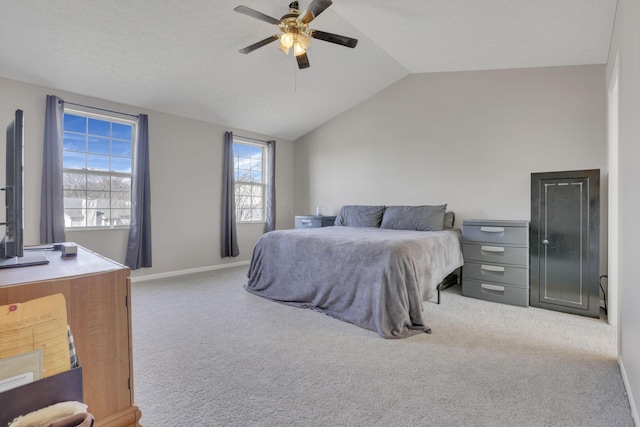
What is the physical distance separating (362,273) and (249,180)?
3479mm

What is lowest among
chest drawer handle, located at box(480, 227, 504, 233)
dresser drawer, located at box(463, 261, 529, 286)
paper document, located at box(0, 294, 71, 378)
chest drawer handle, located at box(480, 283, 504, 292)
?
chest drawer handle, located at box(480, 283, 504, 292)

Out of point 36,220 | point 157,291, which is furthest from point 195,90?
point 157,291

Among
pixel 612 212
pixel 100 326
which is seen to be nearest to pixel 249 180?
pixel 100 326

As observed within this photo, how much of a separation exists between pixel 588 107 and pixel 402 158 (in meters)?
2.06

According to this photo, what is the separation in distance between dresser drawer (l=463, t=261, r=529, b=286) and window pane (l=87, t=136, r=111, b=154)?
15.1ft

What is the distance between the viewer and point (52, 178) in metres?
3.26

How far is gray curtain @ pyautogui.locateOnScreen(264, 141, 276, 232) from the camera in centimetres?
545

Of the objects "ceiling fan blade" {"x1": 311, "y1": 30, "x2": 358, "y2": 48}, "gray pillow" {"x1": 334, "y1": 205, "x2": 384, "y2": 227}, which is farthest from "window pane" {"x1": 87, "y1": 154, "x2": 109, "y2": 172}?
"gray pillow" {"x1": 334, "y1": 205, "x2": 384, "y2": 227}

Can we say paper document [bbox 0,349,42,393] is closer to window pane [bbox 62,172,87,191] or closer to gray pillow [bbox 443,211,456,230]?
window pane [bbox 62,172,87,191]

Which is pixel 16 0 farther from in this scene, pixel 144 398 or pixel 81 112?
pixel 144 398

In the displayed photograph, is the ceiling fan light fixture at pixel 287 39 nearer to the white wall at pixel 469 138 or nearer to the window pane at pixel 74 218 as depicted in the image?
the white wall at pixel 469 138

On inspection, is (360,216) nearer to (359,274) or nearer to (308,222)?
(308,222)

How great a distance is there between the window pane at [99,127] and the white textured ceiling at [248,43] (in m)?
0.37

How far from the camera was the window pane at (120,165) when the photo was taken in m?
3.87
